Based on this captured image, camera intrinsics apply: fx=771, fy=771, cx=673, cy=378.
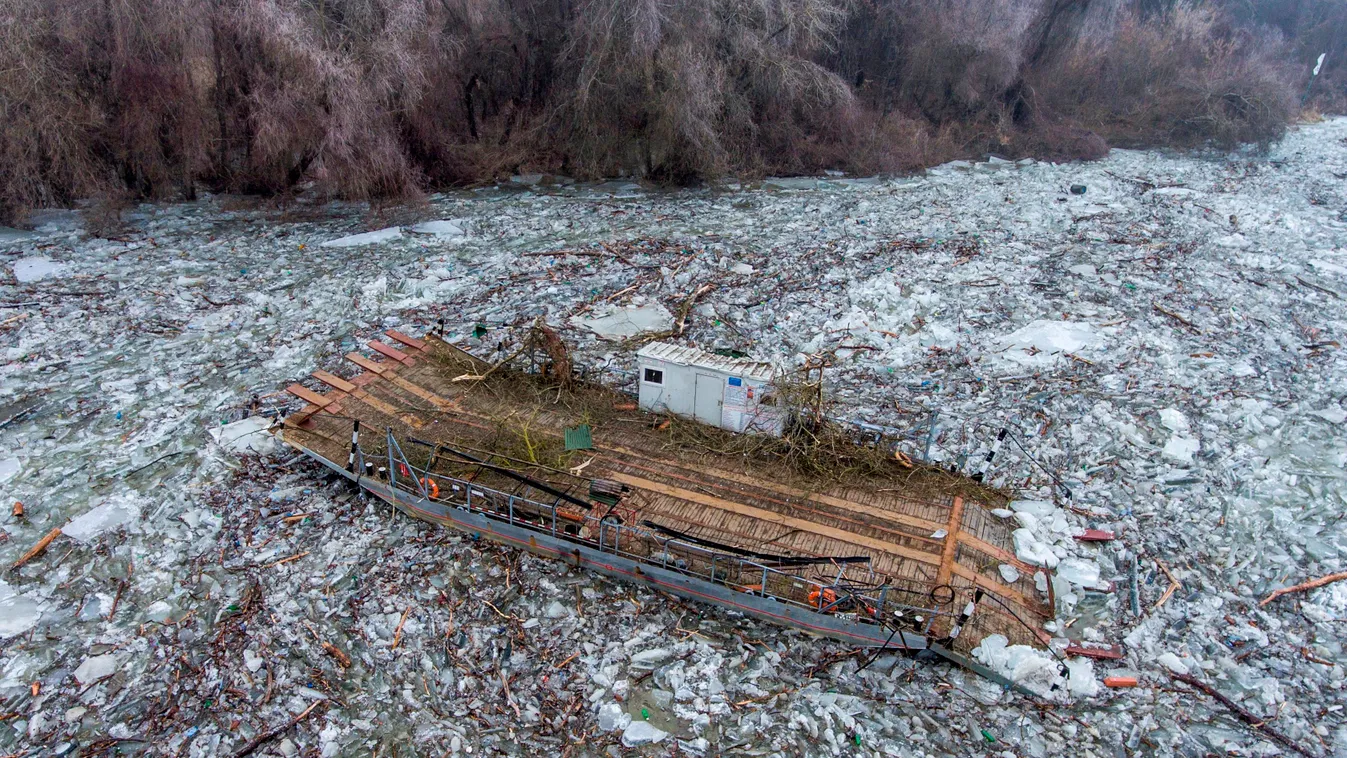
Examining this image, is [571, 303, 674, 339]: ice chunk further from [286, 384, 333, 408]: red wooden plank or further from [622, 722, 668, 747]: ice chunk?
[622, 722, 668, 747]: ice chunk

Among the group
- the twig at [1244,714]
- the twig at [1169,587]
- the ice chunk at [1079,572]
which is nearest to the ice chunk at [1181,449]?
the twig at [1169,587]

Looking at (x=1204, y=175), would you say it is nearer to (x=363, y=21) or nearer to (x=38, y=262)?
(x=363, y=21)

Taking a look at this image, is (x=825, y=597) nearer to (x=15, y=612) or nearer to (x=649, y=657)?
(x=649, y=657)

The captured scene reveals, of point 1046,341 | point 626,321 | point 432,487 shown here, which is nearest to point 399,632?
point 432,487

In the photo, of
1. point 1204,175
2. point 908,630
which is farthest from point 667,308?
point 1204,175

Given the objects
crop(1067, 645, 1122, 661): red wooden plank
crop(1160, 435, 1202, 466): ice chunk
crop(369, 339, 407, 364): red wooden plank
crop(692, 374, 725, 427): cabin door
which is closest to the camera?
crop(1067, 645, 1122, 661): red wooden plank

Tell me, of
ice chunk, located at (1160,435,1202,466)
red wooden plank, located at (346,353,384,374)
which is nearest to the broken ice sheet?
red wooden plank, located at (346,353,384,374)
